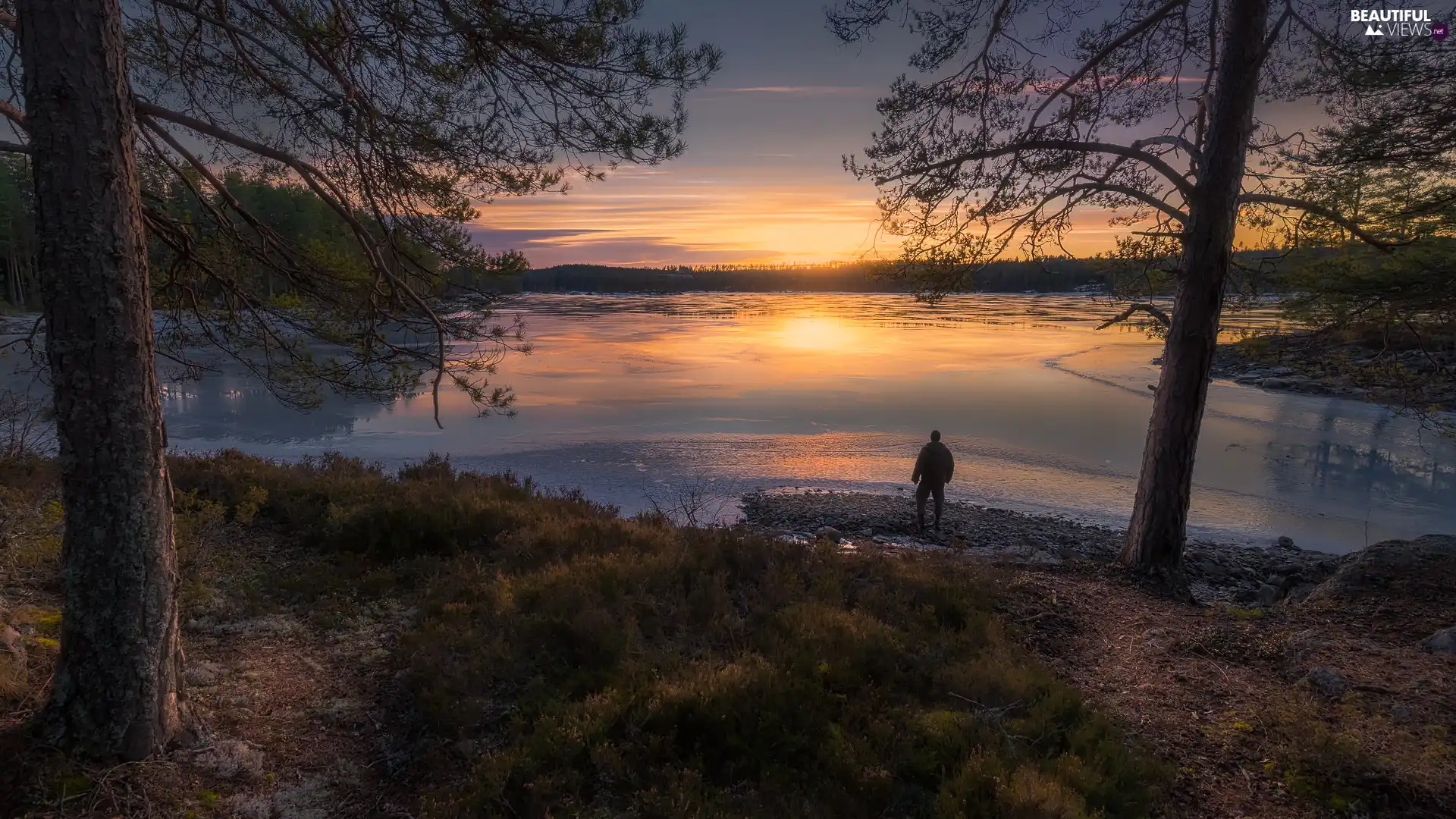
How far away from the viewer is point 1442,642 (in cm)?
558

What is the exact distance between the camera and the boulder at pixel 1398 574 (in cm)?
704

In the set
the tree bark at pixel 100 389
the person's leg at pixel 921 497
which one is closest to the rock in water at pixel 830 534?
the person's leg at pixel 921 497

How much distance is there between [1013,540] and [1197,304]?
215 inches

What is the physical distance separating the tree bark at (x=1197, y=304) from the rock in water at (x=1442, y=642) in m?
A: 2.52

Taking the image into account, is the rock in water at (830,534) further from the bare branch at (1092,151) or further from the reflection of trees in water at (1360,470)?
the reflection of trees in water at (1360,470)

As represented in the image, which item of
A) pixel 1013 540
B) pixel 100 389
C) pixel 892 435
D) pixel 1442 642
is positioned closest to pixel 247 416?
pixel 892 435

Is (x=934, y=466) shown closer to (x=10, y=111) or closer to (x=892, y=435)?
(x=892, y=435)

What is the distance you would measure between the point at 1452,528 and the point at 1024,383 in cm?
1630

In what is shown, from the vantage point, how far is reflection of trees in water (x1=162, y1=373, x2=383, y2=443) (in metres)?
18.6

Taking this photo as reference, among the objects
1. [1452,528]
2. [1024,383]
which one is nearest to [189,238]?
[1452,528]

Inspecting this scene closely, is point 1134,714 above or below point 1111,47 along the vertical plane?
below

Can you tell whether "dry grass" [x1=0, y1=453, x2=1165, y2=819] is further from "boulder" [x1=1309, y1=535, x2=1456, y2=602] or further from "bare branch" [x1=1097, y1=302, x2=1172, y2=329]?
"boulder" [x1=1309, y1=535, x2=1456, y2=602]

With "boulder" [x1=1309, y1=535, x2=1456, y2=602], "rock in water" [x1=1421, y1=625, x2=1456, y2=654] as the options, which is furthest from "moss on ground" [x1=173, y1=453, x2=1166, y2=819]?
"boulder" [x1=1309, y1=535, x2=1456, y2=602]

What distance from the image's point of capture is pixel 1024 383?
28.6 m
